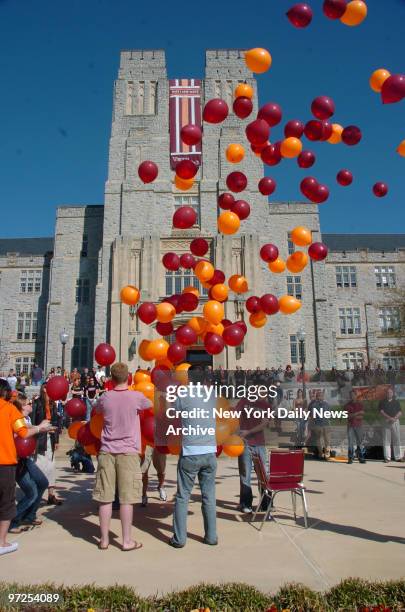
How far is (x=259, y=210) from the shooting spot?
96.5 feet

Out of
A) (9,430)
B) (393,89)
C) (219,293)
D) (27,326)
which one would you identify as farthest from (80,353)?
(393,89)

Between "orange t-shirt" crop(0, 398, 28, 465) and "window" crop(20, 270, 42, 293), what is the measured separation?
31.7 metres

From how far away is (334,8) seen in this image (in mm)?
6031

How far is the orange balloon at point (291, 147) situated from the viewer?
751 cm

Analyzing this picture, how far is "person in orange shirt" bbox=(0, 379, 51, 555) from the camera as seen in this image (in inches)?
191

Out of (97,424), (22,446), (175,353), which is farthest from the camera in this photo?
(175,353)

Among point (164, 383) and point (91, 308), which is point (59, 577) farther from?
point (91, 308)

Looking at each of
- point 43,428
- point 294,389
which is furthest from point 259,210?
point 43,428

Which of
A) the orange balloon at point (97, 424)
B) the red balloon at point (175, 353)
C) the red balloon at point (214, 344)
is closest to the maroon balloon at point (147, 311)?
the red balloon at point (175, 353)

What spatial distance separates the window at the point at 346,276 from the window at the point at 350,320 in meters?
2.13

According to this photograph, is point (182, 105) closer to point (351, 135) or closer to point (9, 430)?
point (351, 135)

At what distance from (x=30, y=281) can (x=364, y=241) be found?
96.0ft

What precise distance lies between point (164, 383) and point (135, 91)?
95.9 ft

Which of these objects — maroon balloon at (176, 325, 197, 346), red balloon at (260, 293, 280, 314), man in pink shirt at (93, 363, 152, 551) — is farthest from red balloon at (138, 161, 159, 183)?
man in pink shirt at (93, 363, 152, 551)
